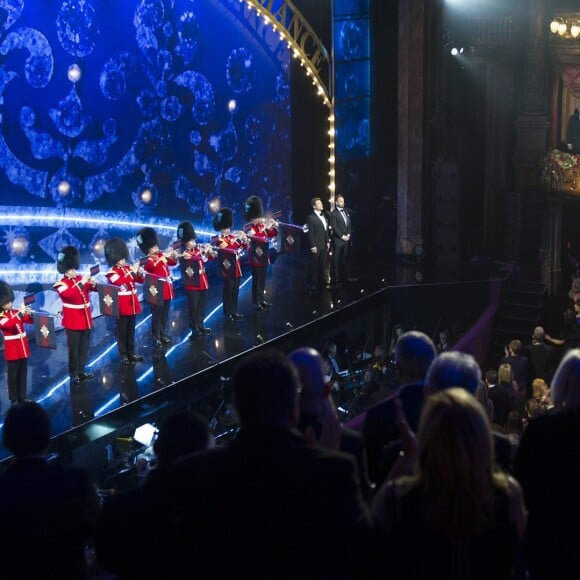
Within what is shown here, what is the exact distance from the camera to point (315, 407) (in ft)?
12.6

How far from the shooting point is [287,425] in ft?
9.56

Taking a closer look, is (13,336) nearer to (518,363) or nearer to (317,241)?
(518,363)

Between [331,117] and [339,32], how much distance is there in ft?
4.22

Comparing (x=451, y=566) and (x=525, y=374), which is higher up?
(x=451, y=566)

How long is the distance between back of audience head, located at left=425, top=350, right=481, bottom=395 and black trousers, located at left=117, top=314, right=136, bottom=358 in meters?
7.61

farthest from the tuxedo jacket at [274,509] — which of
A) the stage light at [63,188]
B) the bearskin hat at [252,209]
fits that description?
the bearskin hat at [252,209]

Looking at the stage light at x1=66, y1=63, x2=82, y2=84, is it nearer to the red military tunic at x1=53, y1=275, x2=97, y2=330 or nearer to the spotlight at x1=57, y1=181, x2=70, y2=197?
the spotlight at x1=57, y1=181, x2=70, y2=197

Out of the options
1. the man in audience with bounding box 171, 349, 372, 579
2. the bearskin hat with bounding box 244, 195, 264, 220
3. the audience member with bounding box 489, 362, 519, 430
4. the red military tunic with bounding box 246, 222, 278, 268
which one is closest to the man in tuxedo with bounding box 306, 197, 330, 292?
the bearskin hat with bounding box 244, 195, 264, 220

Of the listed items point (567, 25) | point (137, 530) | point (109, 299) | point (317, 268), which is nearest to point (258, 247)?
point (317, 268)

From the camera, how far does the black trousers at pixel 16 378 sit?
9.77m

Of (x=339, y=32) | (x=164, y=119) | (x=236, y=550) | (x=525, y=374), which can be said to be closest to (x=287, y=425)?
(x=236, y=550)

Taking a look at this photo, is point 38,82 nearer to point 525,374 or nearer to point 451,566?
point 525,374

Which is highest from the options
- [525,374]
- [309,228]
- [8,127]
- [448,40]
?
[448,40]

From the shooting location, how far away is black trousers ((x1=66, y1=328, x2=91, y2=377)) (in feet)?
34.3
